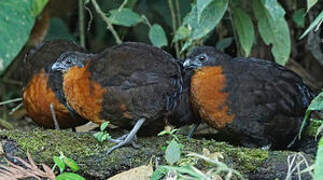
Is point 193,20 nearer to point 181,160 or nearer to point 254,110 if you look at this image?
point 254,110

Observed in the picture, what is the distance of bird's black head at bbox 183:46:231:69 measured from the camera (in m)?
3.92

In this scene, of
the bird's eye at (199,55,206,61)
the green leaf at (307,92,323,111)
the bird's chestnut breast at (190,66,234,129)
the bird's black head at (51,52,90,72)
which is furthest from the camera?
the bird's eye at (199,55,206,61)

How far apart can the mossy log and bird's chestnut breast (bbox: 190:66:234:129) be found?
16.9 inches

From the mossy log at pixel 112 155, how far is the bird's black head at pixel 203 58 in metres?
0.70

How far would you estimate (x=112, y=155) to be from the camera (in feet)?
10.6

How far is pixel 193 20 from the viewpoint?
418cm

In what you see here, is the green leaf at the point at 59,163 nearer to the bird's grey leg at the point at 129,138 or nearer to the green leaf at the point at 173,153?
the bird's grey leg at the point at 129,138

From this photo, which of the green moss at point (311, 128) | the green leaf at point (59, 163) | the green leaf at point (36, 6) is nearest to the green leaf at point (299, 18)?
the green moss at point (311, 128)

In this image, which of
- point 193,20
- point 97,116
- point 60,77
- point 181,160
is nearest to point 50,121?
point 60,77

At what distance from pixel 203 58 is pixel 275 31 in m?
0.92

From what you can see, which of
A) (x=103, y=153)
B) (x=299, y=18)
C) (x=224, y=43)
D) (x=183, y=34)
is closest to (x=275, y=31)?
(x=299, y=18)

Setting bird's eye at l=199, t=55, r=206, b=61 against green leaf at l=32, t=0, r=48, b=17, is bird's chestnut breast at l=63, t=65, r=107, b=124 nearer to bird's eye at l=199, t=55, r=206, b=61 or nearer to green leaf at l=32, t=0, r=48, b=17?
bird's eye at l=199, t=55, r=206, b=61

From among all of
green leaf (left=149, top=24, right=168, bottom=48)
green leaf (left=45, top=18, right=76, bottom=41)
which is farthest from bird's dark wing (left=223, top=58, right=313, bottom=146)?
green leaf (left=45, top=18, right=76, bottom=41)

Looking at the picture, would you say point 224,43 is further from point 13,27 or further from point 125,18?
point 13,27
